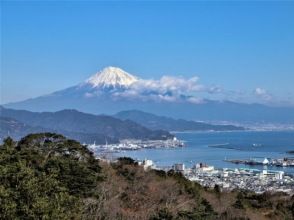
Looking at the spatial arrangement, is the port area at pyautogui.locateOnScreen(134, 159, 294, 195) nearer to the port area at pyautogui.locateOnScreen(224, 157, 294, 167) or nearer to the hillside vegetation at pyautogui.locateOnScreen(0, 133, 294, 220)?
the hillside vegetation at pyautogui.locateOnScreen(0, 133, 294, 220)

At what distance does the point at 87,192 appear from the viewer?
10617mm

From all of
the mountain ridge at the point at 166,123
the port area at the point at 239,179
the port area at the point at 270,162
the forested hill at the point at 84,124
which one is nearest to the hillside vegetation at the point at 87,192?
the port area at the point at 239,179

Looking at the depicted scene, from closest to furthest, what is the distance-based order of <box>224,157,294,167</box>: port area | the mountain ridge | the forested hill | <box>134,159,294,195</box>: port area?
<box>134,159,294,195</box>: port area
<box>224,157,294,167</box>: port area
the forested hill
the mountain ridge

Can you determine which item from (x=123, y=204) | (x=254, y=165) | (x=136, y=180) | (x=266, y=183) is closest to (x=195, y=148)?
(x=254, y=165)

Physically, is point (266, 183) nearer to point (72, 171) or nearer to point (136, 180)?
point (136, 180)

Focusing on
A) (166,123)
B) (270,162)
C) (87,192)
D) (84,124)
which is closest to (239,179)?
(270,162)

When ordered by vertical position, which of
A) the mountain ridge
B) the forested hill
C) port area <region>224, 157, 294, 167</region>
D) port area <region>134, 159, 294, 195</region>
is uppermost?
the mountain ridge

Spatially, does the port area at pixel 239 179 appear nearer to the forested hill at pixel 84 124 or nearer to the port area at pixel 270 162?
the port area at pixel 270 162

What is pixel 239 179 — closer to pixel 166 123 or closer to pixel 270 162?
pixel 270 162

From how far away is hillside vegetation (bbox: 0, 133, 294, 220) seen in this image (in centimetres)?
587

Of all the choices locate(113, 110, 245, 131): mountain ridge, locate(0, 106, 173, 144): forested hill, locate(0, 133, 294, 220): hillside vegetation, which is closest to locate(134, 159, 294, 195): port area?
locate(0, 133, 294, 220): hillside vegetation

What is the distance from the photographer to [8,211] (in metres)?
5.51

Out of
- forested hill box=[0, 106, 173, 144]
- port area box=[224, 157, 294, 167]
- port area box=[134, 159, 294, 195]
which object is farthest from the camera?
forested hill box=[0, 106, 173, 144]

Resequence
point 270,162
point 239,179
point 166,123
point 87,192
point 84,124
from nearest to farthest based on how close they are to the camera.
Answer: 1. point 87,192
2. point 239,179
3. point 270,162
4. point 84,124
5. point 166,123
